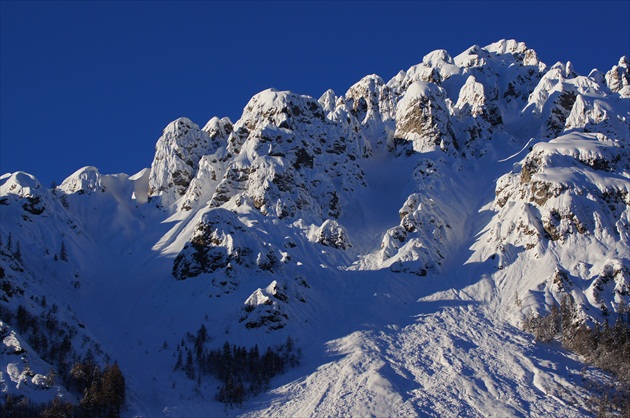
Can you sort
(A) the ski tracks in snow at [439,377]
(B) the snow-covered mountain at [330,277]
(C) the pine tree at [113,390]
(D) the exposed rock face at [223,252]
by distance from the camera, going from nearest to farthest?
(C) the pine tree at [113,390]
(A) the ski tracks in snow at [439,377]
(B) the snow-covered mountain at [330,277]
(D) the exposed rock face at [223,252]

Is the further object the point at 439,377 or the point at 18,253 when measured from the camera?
the point at 18,253

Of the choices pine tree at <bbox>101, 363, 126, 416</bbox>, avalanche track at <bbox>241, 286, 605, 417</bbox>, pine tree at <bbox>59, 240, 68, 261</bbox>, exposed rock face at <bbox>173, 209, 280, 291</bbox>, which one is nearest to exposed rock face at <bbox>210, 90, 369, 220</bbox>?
exposed rock face at <bbox>173, 209, 280, 291</bbox>

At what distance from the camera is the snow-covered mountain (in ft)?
382

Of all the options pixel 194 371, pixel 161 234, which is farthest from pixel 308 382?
pixel 161 234

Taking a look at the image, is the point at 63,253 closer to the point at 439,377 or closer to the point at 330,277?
the point at 330,277

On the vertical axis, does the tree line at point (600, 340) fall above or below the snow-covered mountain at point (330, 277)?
below

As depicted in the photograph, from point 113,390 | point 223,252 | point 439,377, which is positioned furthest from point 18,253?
point 439,377

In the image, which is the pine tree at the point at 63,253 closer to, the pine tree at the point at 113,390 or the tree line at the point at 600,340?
the pine tree at the point at 113,390

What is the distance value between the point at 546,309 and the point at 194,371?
57.5 metres

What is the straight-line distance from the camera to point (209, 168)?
198750 mm

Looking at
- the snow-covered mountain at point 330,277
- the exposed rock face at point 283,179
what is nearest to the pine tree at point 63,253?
the snow-covered mountain at point 330,277

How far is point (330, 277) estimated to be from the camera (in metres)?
157

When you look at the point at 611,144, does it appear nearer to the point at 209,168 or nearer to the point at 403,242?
the point at 403,242

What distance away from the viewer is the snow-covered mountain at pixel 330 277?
116 m
